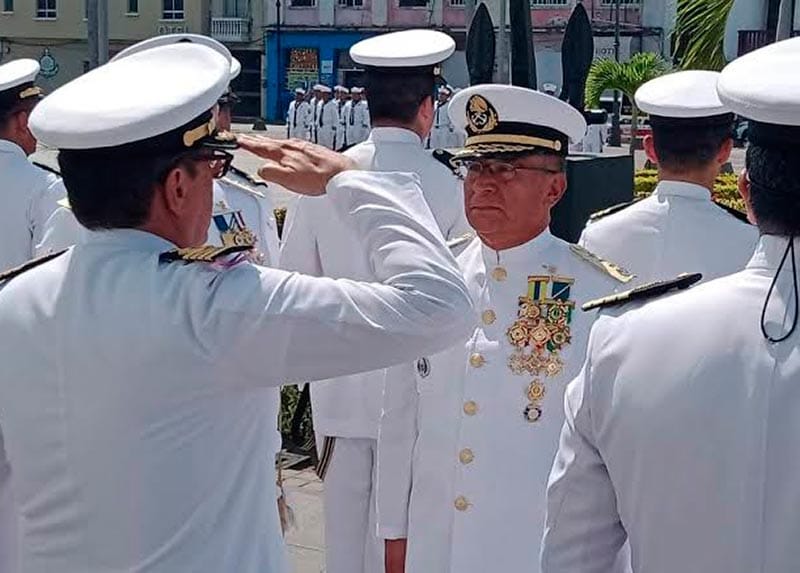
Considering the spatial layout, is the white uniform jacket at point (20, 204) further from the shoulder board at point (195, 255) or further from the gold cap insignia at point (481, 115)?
the shoulder board at point (195, 255)

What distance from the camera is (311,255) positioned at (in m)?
3.95

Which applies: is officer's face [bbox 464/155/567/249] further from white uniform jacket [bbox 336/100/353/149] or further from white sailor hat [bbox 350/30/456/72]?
white uniform jacket [bbox 336/100/353/149]

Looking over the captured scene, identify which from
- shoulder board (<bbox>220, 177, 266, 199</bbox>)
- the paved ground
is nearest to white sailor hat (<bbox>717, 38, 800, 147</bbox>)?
shoulder board (<bbox>220, 177, 266, 199</bbox>)

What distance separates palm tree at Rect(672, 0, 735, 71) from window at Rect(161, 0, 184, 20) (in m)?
38.8

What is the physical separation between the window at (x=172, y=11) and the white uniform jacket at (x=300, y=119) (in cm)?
1600

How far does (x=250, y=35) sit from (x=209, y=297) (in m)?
44.1

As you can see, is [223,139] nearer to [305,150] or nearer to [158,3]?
[305,150]

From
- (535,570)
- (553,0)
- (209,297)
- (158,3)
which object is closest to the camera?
(209,297)

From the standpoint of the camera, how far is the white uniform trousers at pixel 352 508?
387 cm

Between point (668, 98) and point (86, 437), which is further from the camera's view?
point (668, 98)

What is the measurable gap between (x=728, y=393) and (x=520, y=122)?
1.56 metres

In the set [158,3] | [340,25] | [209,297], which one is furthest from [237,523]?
[158,3]

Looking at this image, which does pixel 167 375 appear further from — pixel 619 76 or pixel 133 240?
pixel 619 76

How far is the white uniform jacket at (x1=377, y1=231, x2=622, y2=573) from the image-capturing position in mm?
2938
